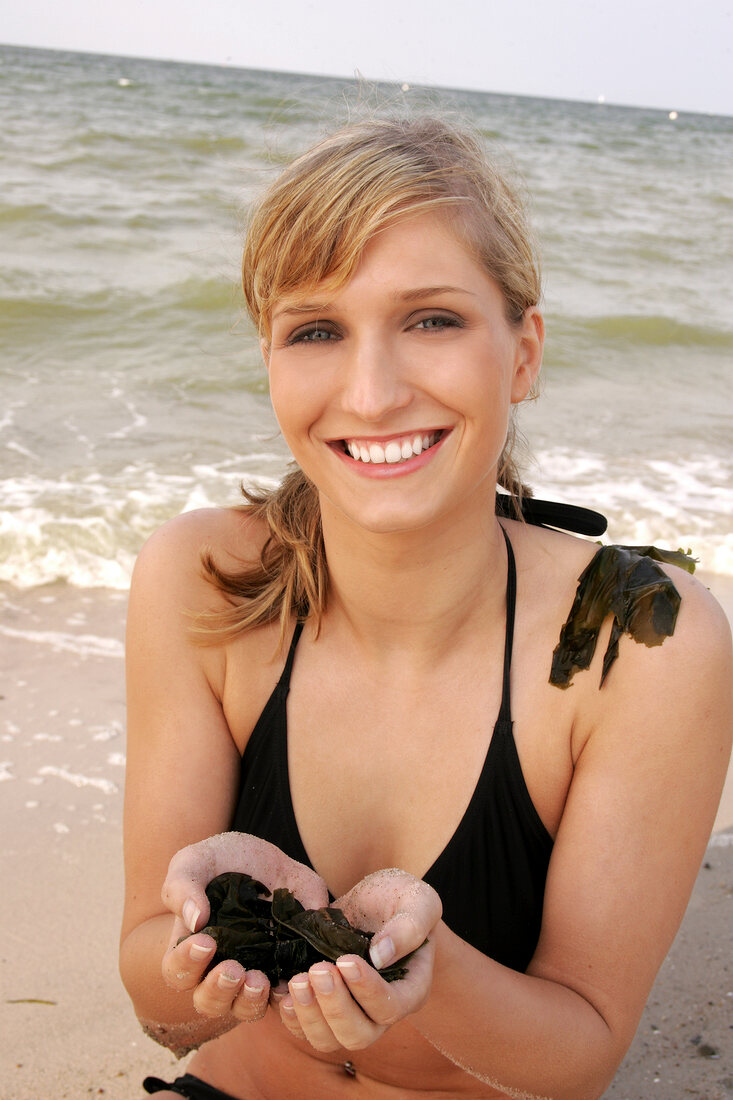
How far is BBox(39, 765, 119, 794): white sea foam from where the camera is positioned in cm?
389

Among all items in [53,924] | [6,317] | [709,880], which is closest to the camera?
[53,924]

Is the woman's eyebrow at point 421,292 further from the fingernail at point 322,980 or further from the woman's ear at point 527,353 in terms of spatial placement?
the fingernail at point 322,980

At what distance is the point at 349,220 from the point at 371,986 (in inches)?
51.0

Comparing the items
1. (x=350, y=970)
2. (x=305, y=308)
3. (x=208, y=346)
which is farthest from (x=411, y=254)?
(x=208, y=346)

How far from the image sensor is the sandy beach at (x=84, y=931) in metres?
2.74

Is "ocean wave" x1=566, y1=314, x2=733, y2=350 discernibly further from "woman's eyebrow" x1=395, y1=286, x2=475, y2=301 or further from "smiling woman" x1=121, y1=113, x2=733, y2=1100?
"woman's eyebrow" x1=395, y1=286, x2=475, y2=301

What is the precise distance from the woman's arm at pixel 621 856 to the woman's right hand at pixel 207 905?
0.39 metres

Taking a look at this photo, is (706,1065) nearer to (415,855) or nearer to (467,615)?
(415,855)

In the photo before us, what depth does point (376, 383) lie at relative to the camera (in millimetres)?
1958

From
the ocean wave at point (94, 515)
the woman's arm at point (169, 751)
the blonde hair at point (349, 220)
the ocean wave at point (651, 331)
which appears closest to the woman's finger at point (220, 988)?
the woman's arm at point (169, 751)

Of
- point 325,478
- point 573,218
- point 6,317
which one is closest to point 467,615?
point 325,478

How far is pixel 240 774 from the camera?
2.33 m

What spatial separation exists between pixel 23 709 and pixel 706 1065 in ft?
9.47

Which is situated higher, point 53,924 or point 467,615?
point 467,615
